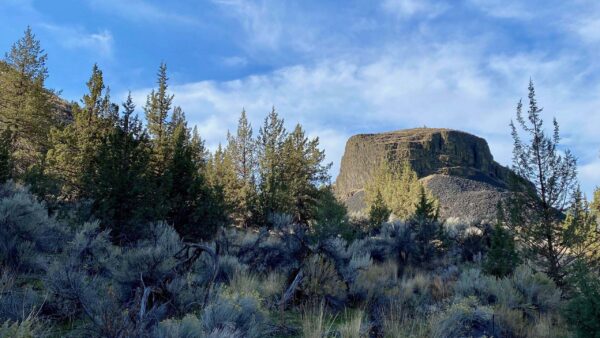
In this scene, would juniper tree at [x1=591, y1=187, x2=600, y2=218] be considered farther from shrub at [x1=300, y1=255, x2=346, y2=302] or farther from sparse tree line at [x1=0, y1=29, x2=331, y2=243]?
shrub at [x1=300, y1=255, x2=346, y2=302]

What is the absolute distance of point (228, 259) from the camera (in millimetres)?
8680

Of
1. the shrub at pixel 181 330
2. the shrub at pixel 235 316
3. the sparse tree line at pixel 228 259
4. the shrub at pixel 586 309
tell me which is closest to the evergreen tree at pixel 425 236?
the sparse tree line at pixel 228 259

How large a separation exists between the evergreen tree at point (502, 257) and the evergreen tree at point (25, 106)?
28.6 m

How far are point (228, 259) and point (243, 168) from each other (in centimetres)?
3916

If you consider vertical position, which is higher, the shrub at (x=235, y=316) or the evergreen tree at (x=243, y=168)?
the evergreen tree at (x=243, y=168)

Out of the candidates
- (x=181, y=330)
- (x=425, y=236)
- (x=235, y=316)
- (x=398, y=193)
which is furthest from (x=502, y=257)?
(x=398, y=193)

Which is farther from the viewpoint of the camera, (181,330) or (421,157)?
(421,157)

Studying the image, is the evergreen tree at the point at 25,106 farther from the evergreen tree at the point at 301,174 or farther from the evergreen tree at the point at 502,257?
the evergreen tree at the point at 502,257

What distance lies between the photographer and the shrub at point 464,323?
17.9 feet

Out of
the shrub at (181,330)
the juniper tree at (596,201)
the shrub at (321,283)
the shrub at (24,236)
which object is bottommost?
the shrub at (321,283)

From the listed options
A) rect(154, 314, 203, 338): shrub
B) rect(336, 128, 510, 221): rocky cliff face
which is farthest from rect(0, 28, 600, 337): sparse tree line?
rect(336, 128, 510, 221): rocky cliff face

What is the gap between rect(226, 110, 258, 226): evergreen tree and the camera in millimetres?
34875

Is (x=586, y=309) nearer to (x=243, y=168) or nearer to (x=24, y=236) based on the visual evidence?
(x=24, y=236)

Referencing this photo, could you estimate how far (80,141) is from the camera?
23.4 metres
